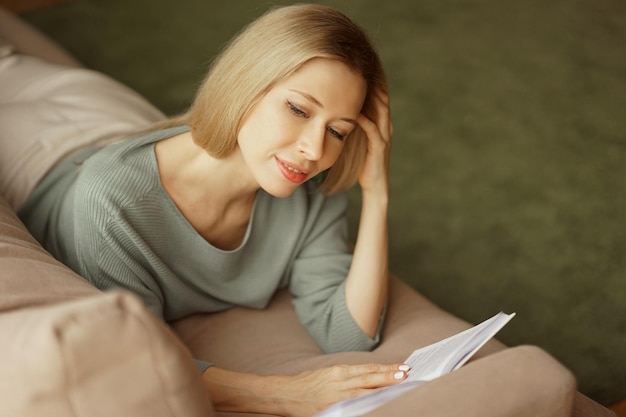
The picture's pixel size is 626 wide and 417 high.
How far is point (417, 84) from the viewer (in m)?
3.34

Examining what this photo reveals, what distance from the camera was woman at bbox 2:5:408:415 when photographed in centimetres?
147

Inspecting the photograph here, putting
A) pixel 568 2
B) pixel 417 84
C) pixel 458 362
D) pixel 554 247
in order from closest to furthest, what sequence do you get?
pixel 458 362
pixel 554 247
pixel 417 84
pixel 568 2

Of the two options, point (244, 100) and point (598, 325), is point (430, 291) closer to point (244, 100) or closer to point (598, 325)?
point (598, 325)

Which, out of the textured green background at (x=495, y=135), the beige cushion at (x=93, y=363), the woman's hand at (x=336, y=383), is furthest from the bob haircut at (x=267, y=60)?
the textured green background at (x=495, y=135)

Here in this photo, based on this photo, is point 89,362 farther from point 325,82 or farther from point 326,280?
point 326,280

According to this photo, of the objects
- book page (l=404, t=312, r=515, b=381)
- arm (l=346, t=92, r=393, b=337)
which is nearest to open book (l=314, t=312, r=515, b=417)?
book page (l=404, t=312, r=515, b=381)

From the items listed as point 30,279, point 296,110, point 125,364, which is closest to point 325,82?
point 296,110

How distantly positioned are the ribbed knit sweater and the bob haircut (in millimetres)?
144

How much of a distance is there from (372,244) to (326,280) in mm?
153

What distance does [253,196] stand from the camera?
1767 mm

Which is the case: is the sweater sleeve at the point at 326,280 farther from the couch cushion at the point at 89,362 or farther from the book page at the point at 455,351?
the couch cushion at the point at 89,362

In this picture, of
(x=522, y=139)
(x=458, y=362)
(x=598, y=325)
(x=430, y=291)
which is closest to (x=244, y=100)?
(x=458, y=362)

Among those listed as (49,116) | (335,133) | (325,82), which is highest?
(325,82)

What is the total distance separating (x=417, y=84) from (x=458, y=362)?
225cm
